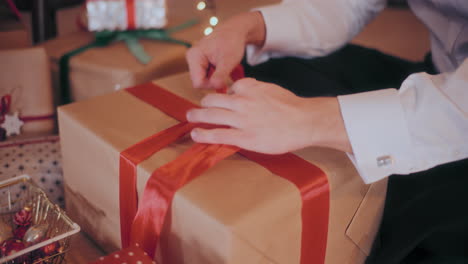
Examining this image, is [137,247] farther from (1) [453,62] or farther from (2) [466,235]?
(1) [453,62]

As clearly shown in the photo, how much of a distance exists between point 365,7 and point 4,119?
34.3 inches

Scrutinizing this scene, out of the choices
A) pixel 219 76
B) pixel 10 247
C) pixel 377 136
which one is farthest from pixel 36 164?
pixel 377 136

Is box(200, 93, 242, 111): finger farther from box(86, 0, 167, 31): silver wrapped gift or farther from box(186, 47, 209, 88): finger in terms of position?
box(86, 0, 167, 31): silver wrapped gift

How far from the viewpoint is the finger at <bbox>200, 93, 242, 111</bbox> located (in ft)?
2.02

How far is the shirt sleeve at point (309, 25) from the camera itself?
97 cm

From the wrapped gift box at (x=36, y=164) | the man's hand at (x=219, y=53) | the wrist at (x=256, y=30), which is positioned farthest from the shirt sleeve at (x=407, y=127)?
the wrapped gift box at (x=36, y=164)

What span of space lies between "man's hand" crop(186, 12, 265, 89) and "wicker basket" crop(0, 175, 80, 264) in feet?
1.03

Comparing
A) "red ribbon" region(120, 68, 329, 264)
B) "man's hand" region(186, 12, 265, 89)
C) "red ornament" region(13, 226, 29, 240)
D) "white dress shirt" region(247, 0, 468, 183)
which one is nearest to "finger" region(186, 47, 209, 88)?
→ "man's hand" region(186, 12, 265, 89)

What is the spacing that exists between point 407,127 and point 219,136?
0.87 feet

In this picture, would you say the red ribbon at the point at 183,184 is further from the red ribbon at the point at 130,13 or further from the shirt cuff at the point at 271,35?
the red ribbon at the point at 130,13

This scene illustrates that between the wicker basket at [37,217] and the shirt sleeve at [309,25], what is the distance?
0.53 m

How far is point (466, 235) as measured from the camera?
0.63 metres

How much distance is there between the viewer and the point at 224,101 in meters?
0.63

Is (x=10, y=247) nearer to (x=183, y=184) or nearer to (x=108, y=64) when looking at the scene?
(x=183, y=184)
